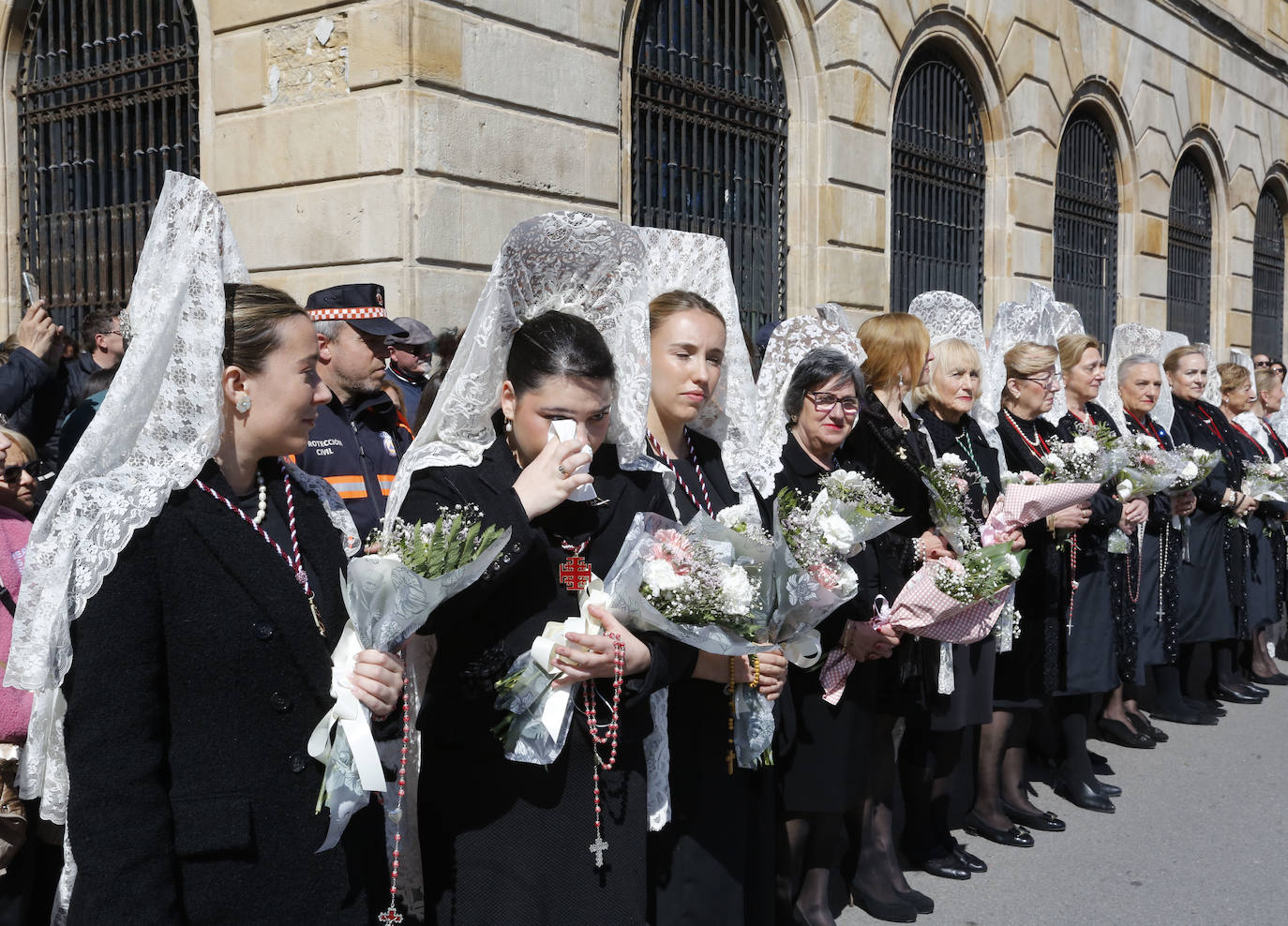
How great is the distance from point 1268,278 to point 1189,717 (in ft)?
50.8

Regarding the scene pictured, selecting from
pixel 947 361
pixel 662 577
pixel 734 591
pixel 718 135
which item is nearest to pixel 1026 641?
pixel 947 361

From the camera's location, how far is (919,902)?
4.78 metres

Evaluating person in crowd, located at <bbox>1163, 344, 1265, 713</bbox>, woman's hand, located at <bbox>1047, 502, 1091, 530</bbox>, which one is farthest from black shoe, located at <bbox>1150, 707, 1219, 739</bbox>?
woman's hand, located at <bbox>1047, 502, 1091, 530</bbox>

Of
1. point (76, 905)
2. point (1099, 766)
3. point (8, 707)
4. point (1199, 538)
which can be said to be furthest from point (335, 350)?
point (1199, 538)

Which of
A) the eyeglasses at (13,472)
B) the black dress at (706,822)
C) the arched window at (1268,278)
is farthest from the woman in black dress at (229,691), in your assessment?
the arched window at (1268,278)

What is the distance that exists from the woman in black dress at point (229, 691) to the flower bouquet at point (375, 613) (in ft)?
0.13

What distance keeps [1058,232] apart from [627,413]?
41.0 ft

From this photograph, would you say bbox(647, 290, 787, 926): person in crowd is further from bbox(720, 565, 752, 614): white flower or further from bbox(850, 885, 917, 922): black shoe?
bbox(850, 885, 917, 922): black shoe

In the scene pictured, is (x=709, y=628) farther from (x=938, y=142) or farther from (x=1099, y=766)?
(x=938, y=142)

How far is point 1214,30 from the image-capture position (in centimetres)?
1733

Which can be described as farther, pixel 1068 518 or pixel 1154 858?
pixel 1068 518

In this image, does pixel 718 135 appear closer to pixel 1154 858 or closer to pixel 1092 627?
pixel 1092 627

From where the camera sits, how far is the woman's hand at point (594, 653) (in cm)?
274

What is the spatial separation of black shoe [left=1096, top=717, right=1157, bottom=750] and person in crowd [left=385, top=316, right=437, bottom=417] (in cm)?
446
